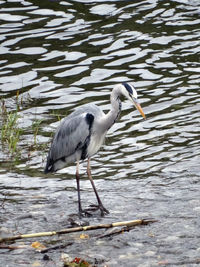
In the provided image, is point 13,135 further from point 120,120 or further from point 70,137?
point 70,137

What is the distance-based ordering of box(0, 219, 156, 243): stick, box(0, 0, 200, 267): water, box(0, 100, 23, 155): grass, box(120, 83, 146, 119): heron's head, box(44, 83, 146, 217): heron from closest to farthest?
box(0, 219, 156, 243): stick → box(0, 0, 200, 267): water → box(120, 83, 146, 119): heron's head → box(44, 83, 146, 217): heron → box(0, 100, 23, 155): grass

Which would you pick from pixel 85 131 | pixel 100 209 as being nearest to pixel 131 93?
pixel 85 131

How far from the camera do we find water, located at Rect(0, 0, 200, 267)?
7.70 meters

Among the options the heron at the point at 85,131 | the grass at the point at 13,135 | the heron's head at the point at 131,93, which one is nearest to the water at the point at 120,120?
the grass at the point at 13,135

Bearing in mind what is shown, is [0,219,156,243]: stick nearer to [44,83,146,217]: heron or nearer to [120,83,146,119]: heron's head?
[44,83,146,217]: heron

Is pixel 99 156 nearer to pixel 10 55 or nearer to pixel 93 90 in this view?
pixel 93 90

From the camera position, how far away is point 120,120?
11.9 metres

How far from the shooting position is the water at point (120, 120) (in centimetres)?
770

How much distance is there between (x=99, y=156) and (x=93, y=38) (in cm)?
460

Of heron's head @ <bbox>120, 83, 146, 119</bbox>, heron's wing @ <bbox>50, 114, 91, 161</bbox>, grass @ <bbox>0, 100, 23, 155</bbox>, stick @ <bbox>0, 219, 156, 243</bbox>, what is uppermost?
heron's head @ <bbox>120, 83, 146, 119</bbox>

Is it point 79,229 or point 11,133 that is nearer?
point 79,229

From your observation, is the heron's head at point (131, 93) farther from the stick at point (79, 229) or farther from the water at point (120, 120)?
the stick at point (79, 229)

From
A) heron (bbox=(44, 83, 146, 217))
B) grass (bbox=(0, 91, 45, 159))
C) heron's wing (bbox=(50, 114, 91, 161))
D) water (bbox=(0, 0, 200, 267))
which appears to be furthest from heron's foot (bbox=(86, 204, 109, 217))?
grass (bbox=(0, 91, 45, 159))

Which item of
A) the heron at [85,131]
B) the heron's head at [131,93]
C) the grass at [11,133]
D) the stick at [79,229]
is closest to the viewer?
the stick at [79,229]
